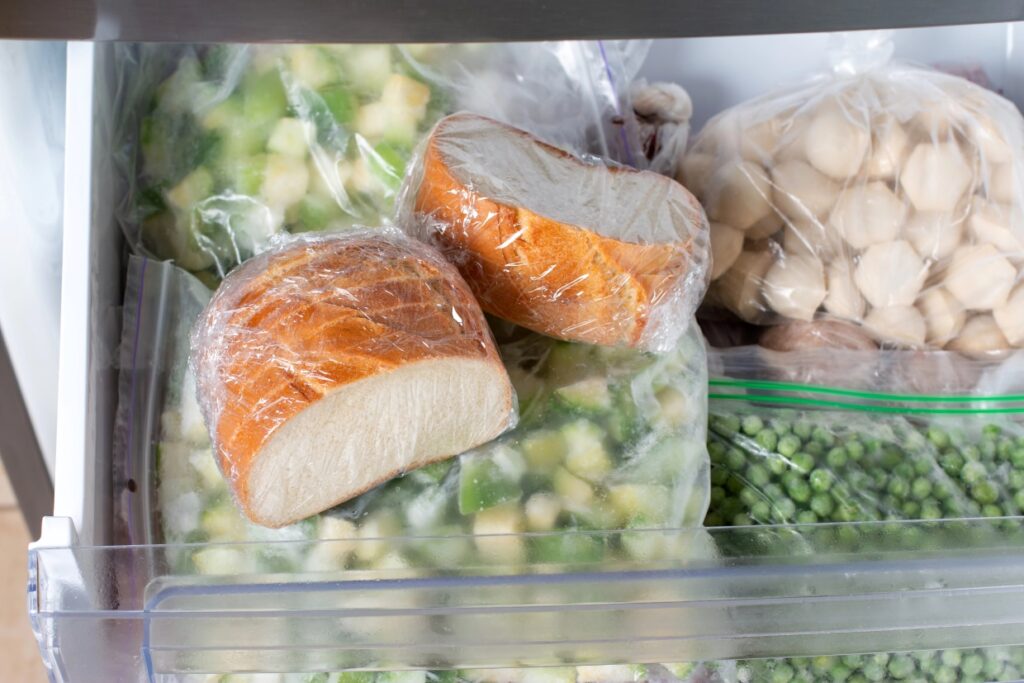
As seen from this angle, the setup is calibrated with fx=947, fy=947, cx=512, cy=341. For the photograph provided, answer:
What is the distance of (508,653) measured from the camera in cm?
63

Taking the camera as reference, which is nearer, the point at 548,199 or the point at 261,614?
the point at 261,614

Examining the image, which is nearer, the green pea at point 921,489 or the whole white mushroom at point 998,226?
the green pea at point 921,489

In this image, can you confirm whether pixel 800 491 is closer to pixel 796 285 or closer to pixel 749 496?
pixel 749 496

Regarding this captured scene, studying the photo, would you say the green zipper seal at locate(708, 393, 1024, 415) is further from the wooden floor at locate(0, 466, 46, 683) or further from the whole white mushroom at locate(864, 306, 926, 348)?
the wooden floor at locate(0, 466, 46, 683)

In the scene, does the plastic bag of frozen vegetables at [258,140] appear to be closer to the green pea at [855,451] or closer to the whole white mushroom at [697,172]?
the whole white mushroom at [697,172]

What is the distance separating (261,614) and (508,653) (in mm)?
163

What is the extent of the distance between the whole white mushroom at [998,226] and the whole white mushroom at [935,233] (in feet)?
0.05

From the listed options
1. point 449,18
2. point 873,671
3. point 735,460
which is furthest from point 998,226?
point 449,18

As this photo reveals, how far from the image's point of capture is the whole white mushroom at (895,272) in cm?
93

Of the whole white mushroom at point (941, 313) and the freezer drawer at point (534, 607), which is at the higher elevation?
the whole white mushroom at point (941, 313)

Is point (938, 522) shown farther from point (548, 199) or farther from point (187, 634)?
point (187, 634)

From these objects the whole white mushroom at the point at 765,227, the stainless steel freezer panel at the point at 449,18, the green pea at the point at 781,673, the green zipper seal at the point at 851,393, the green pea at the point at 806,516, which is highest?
the stainless steel freezer panel at the point at 449,18

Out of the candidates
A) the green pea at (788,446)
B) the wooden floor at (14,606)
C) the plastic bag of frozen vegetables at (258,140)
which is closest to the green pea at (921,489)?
the green pea at (788,446)

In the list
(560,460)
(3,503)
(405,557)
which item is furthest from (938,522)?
(3,503)
